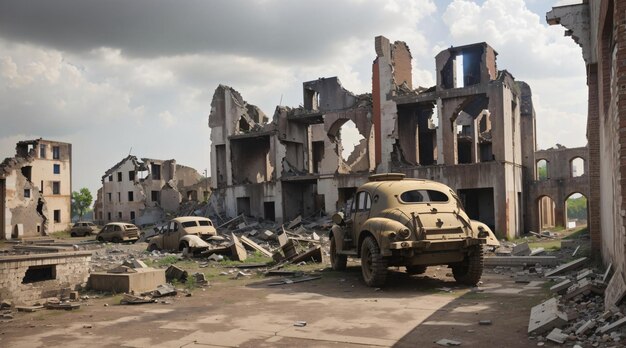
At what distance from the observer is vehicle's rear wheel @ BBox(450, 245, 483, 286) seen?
1016 centimetres

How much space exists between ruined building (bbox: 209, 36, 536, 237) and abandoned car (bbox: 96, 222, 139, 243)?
810 centimetres

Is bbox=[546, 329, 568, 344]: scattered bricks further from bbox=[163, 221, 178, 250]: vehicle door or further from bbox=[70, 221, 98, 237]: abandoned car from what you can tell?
bbox=[70, 221, 98, 237]: abandoned car

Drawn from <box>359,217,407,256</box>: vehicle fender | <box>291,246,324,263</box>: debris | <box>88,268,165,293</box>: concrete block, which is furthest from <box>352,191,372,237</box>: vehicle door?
<box>88,268,165,293</box>: concrete block

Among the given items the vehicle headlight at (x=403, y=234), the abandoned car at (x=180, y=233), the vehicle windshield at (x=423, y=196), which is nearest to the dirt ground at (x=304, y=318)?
the vehicle headlight at (x=403, y=234)

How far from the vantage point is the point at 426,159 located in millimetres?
34938

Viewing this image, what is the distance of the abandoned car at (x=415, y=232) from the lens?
32.1 ft

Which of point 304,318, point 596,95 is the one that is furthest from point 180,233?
point 596,95

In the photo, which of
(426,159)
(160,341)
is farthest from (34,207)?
(160,341)

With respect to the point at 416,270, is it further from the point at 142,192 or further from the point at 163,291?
the point at 142,192

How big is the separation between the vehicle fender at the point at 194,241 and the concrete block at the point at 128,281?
6.92 metres

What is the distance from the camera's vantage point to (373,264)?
33.2 ft

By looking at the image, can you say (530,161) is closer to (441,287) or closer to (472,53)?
(472,53)

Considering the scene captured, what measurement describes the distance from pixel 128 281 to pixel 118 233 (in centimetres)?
2004

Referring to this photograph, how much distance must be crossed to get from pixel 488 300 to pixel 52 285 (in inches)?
320
